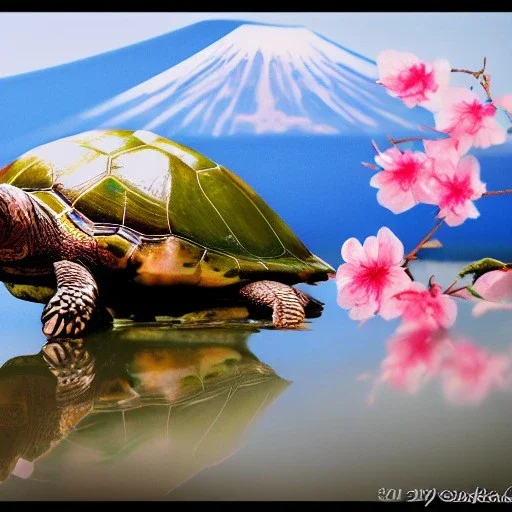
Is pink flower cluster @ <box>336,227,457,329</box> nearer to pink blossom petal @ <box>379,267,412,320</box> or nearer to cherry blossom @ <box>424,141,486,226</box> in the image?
pink blossom petal @ <box>379,267,412,320</box>

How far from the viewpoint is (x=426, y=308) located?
204 cm

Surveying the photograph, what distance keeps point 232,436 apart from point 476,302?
4.52 feet

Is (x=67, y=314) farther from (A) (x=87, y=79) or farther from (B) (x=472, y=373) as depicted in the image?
(B) (x=472, y=373)

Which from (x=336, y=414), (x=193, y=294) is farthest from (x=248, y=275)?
(x=336, y=414)

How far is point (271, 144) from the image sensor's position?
2152mm

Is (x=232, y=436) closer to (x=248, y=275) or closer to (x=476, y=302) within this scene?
(x=248, y=275)

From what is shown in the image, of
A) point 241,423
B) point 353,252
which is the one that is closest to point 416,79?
point 353,252

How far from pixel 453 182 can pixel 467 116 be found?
177 millimetres

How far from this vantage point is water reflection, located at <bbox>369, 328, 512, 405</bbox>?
1.47m

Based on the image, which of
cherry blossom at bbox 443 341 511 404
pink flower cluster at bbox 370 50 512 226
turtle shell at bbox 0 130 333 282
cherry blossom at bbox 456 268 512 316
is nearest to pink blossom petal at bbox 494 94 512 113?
pink flower cluster at bbox 370 50 512 226

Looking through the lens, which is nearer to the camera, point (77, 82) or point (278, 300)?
point (278, 300)

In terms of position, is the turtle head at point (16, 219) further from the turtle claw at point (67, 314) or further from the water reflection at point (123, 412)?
the water reflection at point (123, 412)

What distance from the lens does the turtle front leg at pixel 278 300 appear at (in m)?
Result: 1.95

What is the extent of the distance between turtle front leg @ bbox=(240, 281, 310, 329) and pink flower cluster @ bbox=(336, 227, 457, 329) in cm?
18
